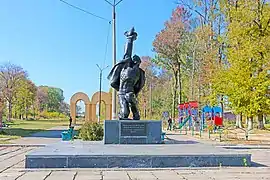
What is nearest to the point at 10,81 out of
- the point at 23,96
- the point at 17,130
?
the point at 23,96

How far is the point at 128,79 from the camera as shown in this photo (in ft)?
45.0

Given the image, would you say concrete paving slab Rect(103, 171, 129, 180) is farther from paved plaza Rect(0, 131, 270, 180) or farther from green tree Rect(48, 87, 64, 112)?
green tree Rect(48, 87, 64, 112)

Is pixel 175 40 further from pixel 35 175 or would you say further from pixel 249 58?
pixel 35 175

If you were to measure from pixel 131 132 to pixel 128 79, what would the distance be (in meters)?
2.02

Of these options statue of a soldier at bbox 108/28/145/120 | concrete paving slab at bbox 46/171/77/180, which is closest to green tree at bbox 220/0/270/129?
statue of a soldier at bbox 108/28/145/120

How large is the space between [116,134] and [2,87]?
53947mm

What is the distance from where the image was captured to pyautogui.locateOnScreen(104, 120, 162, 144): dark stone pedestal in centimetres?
1291

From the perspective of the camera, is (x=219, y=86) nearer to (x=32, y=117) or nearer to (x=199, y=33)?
(x=199, y=33)

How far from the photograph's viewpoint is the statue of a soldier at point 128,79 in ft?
44.9

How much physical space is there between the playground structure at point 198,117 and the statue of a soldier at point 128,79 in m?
17.2

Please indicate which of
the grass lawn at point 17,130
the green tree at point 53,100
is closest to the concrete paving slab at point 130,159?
the grass lawn at point 17,130

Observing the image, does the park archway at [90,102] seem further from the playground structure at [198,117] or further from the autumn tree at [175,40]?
the playground structure at [198,117]

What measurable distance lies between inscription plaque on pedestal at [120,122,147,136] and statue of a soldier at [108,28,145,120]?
0.57m

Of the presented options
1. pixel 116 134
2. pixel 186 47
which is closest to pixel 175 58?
pixel 186 47
